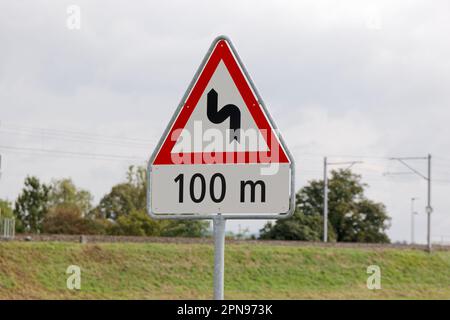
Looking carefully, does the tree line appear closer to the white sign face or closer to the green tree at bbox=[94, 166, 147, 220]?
the green tree at bbox=[94, 166, 147, 220]

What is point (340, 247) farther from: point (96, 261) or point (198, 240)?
point (96, 261)

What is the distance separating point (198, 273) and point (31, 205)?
45.4m

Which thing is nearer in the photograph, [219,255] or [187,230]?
[219,255]

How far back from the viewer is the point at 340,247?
6281 cm

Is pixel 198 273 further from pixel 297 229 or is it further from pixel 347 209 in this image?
pixel 347 209

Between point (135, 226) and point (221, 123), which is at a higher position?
point (135, 226)

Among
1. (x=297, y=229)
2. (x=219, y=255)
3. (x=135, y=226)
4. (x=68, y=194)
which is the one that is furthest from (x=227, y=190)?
(x=68, y=194)

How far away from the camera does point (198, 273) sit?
170 feet

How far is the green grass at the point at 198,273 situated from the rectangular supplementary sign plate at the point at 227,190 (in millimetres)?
40529

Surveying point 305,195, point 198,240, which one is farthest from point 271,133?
point 305,195

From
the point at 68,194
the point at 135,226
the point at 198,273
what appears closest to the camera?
the point at 198,273

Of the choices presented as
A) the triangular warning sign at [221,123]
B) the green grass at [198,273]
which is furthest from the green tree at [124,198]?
the triangular warning sign at [221,123]

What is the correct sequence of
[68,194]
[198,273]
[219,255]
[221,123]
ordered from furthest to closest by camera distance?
[68,194] → [198,273] → [221,123] → [219,255]
